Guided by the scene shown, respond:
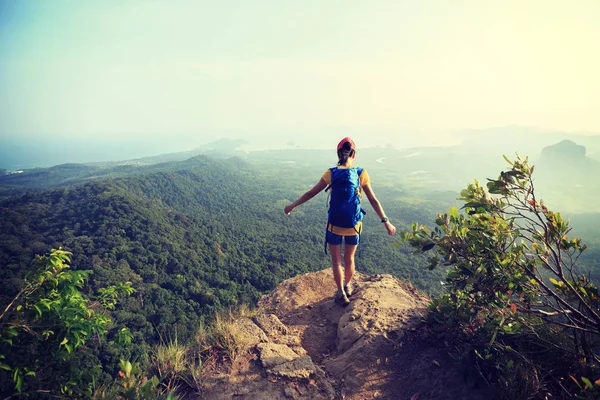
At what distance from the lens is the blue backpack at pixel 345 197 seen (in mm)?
3928

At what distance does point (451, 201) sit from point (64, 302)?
474 ft

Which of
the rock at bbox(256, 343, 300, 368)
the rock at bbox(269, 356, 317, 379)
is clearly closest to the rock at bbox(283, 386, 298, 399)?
the rock at bbox(269, 356, 317, 379)

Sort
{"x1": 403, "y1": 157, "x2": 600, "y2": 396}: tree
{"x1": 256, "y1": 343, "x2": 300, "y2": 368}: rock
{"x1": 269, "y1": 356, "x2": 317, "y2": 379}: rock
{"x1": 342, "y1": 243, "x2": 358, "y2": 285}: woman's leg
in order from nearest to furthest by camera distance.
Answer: {"x1": 403, "y1": 157, "x2": 600, "y2": 396}: tree < {"x1": 269, "y1": 356, "x2": 317, "y2": 379}: rock < {"x1": 256, "y1": 343, "x2": 300, "y2": 368}: rock < {"x1": 342, "y1": 243, "x2": 358, "y2": 285}: woman's leg

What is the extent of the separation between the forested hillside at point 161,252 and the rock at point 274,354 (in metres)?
26.6

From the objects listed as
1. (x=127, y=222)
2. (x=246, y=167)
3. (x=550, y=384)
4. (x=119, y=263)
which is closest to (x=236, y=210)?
(x=127, y=222)

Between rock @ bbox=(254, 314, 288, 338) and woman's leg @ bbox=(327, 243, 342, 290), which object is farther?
woman's leg @ bbox=(327, 243, 342, 290)

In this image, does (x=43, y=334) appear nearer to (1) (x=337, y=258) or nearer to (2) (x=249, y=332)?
(2) (x=249, y=332)

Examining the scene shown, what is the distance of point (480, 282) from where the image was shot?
3.12m

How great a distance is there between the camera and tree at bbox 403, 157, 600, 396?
2695mm

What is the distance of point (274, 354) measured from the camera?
3436 millimetres

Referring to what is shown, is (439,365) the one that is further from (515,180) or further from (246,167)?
(246,167)

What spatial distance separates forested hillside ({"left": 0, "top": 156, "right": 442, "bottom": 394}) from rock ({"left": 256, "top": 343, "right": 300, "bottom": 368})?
87.3ft

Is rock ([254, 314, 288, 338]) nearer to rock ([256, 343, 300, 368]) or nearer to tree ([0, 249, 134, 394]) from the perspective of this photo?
rock ([256, 343, 300, 368])

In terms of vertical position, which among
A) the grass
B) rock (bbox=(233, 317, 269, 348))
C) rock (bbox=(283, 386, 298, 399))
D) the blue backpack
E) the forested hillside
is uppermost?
the blue backpack
